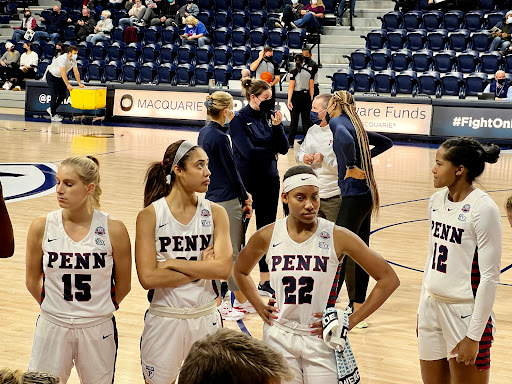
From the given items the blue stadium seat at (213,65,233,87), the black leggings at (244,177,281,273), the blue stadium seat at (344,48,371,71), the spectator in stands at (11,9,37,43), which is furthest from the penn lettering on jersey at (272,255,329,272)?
the spectator in stands at (11,9,37,43)

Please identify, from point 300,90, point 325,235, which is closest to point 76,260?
point 325,235

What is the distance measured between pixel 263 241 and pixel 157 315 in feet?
2.11

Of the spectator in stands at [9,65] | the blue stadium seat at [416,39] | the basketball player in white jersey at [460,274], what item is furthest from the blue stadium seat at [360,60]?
the basketball player in white jersey at [460,274]

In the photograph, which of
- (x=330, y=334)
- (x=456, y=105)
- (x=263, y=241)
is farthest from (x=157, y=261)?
(x=456, y=105)

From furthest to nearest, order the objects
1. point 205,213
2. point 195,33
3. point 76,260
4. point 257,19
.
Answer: point 257,19, point 195,33, point 205,213, point 76,260

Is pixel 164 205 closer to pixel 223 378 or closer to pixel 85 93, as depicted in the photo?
pixel 223 378

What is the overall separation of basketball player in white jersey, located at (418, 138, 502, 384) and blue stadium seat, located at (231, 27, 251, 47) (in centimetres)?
1847

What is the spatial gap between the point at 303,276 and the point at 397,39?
56.2 ft

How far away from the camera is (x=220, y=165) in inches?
234

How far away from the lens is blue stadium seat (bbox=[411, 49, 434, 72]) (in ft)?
60.8

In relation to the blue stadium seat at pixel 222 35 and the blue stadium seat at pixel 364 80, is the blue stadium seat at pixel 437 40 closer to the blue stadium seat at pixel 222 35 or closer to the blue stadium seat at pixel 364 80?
the blue stadium seat at pixel 364 80

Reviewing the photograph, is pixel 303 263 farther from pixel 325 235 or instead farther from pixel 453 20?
pixel 453 20

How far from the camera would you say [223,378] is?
161cm

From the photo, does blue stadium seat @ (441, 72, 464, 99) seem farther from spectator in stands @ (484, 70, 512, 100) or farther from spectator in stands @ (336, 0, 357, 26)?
spectator in stands @ (336, 0, 357, 26)
